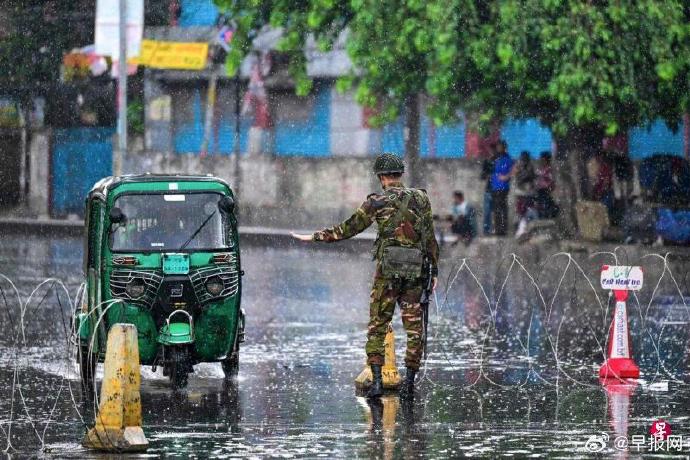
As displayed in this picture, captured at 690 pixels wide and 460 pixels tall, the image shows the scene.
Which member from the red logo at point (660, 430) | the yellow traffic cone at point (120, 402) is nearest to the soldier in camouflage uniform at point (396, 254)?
the red logo at point (660, 430)

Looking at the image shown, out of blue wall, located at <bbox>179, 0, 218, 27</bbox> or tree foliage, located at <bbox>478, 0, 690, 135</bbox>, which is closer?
tree foliage, located at <bbox>478, 0, 690, 135</bbox>

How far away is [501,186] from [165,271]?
20.8 m

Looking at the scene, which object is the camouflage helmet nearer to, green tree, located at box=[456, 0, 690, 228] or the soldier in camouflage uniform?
the soldier in camouflage uniform

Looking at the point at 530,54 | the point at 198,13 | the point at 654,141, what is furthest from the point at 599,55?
the point at 198,13

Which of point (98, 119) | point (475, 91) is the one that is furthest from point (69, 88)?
point (475, 91)

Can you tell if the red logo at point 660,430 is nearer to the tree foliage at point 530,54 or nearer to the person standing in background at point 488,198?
the tree foliage at point 530,54

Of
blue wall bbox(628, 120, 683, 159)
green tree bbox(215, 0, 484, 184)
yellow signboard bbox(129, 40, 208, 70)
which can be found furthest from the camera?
yellow signboard bbox(129, 40, 208, 70)

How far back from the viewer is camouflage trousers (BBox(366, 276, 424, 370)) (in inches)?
487

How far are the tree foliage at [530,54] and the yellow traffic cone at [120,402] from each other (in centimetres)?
1965

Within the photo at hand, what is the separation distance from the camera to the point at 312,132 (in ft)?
136

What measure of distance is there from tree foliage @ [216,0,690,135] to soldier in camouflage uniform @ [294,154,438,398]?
16878 millimetres

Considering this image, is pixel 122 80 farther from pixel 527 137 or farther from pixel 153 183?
pixel 153 183

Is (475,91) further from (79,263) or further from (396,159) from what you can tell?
(396,159)

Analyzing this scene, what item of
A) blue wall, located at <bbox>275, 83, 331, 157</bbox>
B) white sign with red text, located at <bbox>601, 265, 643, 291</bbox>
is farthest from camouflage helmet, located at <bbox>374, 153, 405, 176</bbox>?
blue wall, located at <bbox>275, 83, 331, 157</bbox>
